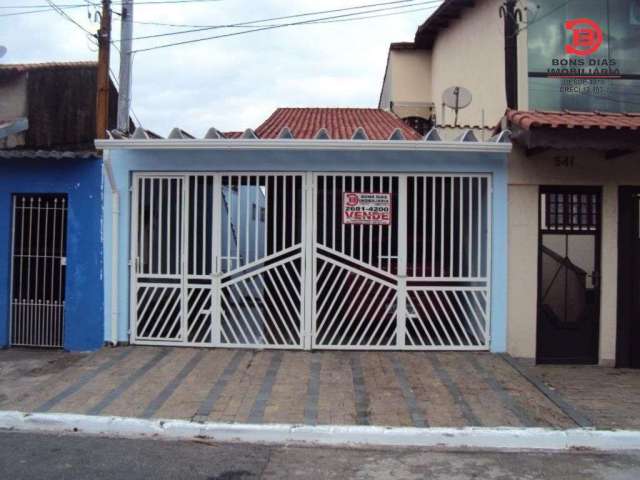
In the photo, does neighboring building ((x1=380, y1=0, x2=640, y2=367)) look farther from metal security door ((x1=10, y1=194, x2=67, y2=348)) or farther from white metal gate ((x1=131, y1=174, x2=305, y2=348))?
metal security door ((x1=10, y1=194, x2=67, y2=348))

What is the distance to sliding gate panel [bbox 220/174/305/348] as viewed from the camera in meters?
7.39

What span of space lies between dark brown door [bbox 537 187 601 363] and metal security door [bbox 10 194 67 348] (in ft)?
20.7

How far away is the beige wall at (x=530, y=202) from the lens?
7367 mm

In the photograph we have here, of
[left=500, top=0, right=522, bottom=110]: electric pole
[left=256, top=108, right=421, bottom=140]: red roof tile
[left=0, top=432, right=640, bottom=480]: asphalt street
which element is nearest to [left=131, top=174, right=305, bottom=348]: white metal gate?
[left=256, top=108, right=421, bottom=140]: red roof tile

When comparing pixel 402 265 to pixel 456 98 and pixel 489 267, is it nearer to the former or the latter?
pixel 489 267

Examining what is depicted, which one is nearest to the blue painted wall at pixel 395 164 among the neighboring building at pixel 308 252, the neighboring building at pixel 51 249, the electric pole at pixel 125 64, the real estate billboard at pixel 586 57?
the neighboring building at pixel 308 252

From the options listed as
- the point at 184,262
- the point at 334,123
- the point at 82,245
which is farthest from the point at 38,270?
the point at 334,123

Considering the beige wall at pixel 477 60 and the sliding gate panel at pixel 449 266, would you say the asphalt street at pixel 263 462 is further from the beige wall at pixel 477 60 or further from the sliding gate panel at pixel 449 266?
the beige wall at pixel 477 60

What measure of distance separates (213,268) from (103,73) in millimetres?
3281

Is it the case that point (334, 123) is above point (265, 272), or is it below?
above

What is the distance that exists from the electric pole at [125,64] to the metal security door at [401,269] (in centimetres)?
415

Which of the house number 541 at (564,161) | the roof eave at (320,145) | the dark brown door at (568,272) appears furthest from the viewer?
the dark brown door at (568,272)

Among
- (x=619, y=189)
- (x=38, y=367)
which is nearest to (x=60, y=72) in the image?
(x=38, y=367)

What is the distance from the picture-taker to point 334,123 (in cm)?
1116
